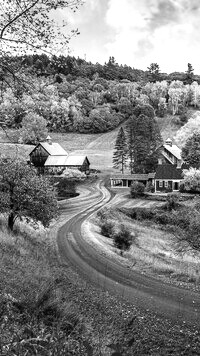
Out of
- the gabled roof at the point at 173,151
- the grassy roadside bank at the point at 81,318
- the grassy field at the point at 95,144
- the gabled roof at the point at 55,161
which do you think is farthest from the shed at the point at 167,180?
the grassy roadside bank at the point at 81,318

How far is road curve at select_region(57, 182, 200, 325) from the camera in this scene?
1623 cm

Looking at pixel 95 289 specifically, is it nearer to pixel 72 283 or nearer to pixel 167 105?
pixel 72 283

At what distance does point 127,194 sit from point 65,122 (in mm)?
67195

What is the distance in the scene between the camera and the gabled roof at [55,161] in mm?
81188

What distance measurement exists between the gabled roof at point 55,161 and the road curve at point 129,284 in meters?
46.1

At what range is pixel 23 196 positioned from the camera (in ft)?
85.7

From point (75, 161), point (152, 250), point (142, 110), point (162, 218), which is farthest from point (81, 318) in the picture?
point (142, 110)

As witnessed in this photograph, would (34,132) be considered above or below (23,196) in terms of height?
above

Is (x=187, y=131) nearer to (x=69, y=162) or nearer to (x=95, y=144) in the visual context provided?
(x=95, y=144)

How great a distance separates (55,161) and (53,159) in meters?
1.25

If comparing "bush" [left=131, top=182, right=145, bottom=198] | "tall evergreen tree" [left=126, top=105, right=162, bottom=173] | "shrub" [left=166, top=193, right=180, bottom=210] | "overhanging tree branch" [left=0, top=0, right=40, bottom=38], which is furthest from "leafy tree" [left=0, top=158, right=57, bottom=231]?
"tall evergreen tree" [left=126, top=105, right=162, bottom=173]

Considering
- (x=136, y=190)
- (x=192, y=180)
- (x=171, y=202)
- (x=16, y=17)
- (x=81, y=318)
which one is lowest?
(x=171, y=202)

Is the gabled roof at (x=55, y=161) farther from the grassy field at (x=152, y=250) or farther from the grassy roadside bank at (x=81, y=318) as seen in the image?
the grassy roadside bank at (x=81, y=318)

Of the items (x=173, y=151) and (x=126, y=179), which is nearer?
(x=126, y=179)
